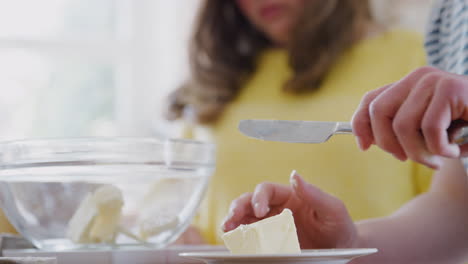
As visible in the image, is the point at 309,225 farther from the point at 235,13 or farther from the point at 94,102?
the point at 94,102

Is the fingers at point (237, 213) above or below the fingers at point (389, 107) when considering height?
below

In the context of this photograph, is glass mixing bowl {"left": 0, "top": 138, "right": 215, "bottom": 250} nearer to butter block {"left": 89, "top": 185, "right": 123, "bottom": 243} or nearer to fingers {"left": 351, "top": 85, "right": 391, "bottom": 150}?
butter block {"left": 89, "top": 185, "right": 123, "bottom": 243}

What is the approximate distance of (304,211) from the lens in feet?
1.49

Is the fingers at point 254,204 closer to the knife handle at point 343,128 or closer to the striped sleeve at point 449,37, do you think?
the knife handle at point 343,128

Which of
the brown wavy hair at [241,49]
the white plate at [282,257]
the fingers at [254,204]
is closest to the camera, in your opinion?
the white plate at [282,257]

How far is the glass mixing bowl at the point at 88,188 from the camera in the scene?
17.6 inches

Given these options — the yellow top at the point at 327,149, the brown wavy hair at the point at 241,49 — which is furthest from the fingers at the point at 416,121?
the brown wavy hair at the point at 241,49

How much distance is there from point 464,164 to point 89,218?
42cm

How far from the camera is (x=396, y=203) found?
34.7 inches

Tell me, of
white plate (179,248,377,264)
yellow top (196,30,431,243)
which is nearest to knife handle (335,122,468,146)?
white plate (179,248,377,264)

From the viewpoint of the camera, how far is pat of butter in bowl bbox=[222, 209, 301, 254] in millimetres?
335

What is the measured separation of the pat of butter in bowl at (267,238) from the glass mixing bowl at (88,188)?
0.14m

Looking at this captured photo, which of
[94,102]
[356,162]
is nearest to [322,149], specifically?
[356,162]

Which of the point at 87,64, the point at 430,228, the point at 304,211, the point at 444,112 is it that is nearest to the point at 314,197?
the point at 304,211
